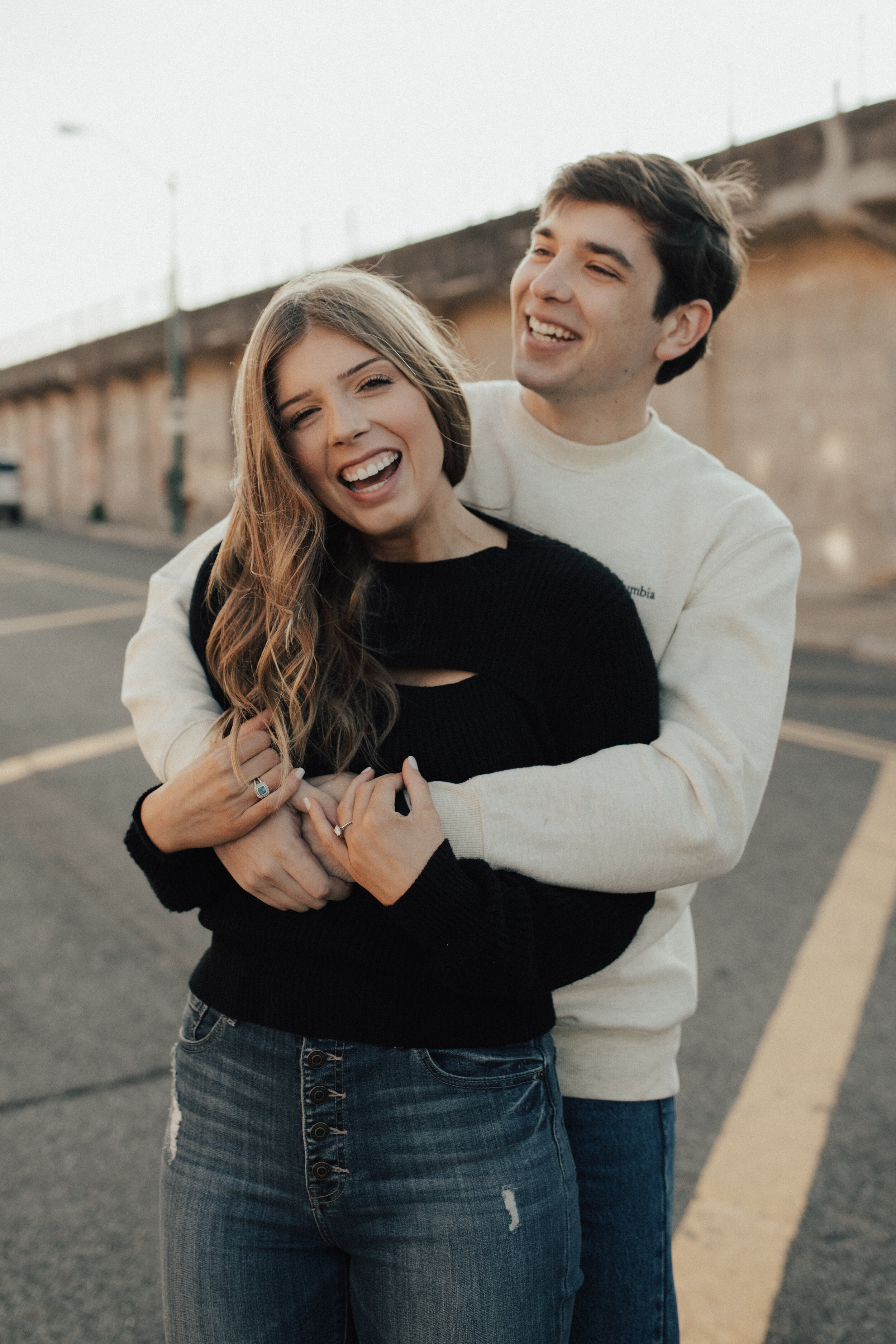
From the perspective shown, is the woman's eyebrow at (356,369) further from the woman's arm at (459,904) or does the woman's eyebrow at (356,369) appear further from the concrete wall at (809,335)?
the concrete wall at (809,335)

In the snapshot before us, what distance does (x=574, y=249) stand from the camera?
1849 millimetres

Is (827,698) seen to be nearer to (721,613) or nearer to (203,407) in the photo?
(721,613)

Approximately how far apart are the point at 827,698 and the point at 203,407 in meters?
21.9

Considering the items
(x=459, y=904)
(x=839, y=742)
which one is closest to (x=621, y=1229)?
(x=459, y=904)

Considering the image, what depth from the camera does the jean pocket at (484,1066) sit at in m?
1.32

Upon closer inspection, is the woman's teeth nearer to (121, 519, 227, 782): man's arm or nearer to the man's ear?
(121, 519, 227, 782): man's arm

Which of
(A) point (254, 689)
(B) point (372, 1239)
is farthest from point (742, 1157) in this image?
(A) point (254, 689)

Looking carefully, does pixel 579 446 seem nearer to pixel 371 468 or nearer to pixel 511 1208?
pixel 371 468

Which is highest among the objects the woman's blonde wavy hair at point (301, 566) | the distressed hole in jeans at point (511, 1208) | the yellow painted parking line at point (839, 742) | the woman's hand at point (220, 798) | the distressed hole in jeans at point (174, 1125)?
the woman's blonde wavy hair at point (301, 566)

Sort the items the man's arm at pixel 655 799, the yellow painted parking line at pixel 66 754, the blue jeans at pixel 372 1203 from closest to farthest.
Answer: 1. the blue jeans at pixel 372 1203
2. the man's arm at pixel 655 799
3. the yellow painted parking line at pixel 66 754

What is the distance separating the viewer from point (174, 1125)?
144cm

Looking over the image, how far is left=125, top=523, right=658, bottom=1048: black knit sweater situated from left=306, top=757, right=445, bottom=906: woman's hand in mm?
26

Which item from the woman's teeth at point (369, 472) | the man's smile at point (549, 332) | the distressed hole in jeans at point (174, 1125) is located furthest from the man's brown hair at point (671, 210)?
the distressed hole in jeans at point (174, 1125)

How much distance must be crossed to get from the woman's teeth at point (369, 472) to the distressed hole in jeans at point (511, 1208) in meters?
1.02
